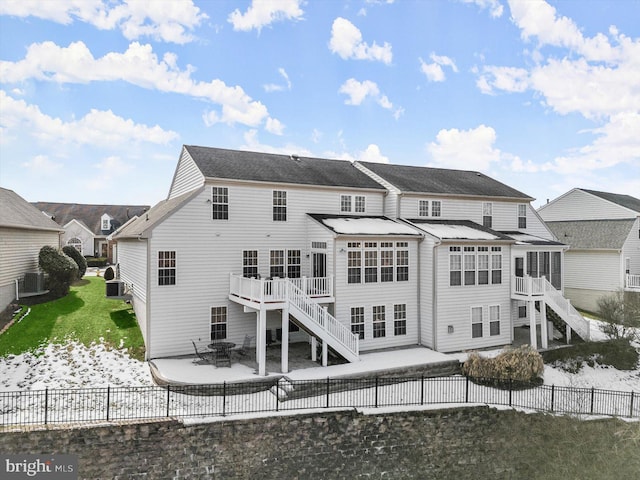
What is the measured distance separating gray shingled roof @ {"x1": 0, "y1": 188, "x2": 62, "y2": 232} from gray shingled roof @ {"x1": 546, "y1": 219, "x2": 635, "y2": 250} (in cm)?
3696

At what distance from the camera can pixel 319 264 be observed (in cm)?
2095

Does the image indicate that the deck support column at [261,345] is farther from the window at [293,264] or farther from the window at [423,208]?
the window at [423,208]

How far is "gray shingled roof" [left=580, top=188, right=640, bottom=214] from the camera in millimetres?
34469

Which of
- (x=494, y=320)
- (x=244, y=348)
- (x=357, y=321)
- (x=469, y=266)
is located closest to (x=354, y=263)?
(x=357, y=321)

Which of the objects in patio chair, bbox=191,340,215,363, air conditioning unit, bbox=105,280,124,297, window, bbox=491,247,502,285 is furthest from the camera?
air conditioning unit, bbox=105,280,124,297

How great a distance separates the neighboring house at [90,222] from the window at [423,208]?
31232 millimetres

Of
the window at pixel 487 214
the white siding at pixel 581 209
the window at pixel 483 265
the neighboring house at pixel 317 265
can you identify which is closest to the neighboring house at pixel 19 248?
the neighboring house at pixel 317 265

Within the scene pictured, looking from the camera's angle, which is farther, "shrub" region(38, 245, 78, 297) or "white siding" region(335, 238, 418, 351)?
"shrub" region(38, 245, 78, 297)

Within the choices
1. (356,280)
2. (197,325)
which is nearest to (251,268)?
(197,325)

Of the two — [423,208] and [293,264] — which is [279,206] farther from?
[423,208]

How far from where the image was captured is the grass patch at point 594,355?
21.6 meters

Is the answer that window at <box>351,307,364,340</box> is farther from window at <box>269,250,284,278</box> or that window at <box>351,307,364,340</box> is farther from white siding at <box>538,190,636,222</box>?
white siding at <box>538,190,636,222</box>

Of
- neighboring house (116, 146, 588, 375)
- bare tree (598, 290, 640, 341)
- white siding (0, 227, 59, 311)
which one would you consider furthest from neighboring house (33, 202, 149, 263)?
bare tree (598, 290, 640, 341)

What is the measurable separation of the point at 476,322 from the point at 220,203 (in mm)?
13857
